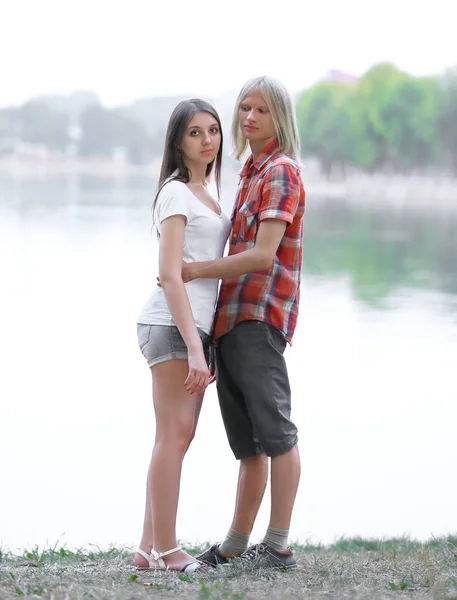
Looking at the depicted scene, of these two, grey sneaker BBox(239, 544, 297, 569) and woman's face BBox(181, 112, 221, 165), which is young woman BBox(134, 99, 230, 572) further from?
grey sneaker BBox(239, 544, 297, 569)

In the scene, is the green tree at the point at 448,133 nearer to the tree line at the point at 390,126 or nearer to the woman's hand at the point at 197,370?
the tree line at the point at 390,126

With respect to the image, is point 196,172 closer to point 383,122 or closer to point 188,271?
point 188,271

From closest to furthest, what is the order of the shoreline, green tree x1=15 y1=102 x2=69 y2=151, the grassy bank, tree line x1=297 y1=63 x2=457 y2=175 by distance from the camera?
1. the grassy bank
2. the shoreline
3. tree line x1=297 y1=63 x2=457 y2=175
4. green tree x1=15 y1=102 x2=69 y2=151

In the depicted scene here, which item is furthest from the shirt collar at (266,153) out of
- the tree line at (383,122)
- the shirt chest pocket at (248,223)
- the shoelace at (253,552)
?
the tree line at (383,122)

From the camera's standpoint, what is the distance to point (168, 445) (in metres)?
2.77

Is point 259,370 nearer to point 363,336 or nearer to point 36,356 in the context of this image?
point 36,356

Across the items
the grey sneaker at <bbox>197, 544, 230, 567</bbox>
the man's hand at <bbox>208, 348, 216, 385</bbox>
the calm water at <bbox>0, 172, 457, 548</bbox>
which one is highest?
the man's hand at <bbox>208, 348, 216, 385</bbox>

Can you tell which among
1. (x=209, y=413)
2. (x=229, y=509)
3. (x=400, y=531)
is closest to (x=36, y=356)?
(x=209, y=413)

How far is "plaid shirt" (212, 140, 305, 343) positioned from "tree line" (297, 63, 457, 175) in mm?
50556

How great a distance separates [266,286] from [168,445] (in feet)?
1.67

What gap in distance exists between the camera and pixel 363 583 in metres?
2.66

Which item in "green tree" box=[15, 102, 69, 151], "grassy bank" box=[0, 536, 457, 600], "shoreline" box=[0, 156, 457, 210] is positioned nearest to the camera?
"grassy bank" box=[0, 536, 457, 600]

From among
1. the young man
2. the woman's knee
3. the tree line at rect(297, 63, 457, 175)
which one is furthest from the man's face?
the tree line at rect(297, 63, 457, 175)

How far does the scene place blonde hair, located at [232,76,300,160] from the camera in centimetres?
272
